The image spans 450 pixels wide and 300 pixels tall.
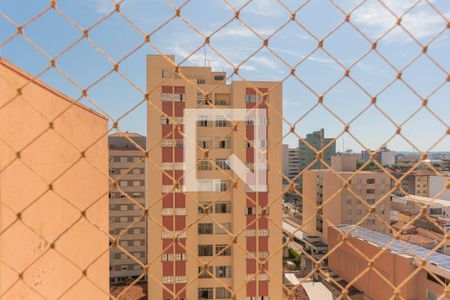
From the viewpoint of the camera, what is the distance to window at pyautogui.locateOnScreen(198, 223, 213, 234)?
6572 mm

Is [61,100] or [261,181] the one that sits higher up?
[61,100]

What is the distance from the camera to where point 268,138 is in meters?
6.33

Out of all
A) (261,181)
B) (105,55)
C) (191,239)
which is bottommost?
(191,239)

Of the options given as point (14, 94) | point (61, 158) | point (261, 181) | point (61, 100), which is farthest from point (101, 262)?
point (261, 181)

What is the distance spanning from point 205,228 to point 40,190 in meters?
6.01

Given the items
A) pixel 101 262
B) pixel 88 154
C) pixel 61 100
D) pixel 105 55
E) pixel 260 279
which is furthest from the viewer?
pixel 260 279

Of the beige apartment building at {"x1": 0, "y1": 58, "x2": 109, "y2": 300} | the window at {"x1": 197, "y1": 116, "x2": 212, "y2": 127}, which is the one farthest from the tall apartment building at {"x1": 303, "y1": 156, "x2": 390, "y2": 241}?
the beige apartment building at {"x1": 0, "y1": 58, "x2": 109, "y2": 300}

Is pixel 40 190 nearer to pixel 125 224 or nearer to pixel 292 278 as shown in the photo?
pixel 292 278

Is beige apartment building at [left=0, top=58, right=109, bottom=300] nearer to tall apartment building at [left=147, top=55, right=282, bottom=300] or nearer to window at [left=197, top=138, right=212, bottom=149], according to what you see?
tall apartment building at [left=147, top=55, right=282, bottom=300]

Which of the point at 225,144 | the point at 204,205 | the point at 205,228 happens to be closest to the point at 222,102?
the point at 225,144

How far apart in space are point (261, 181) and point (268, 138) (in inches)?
34.3

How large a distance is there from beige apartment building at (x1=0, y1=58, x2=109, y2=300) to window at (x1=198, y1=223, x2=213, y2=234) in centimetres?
551

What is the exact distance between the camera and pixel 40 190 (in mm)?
800

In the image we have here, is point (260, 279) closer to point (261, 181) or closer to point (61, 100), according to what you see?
point (261, 181)
